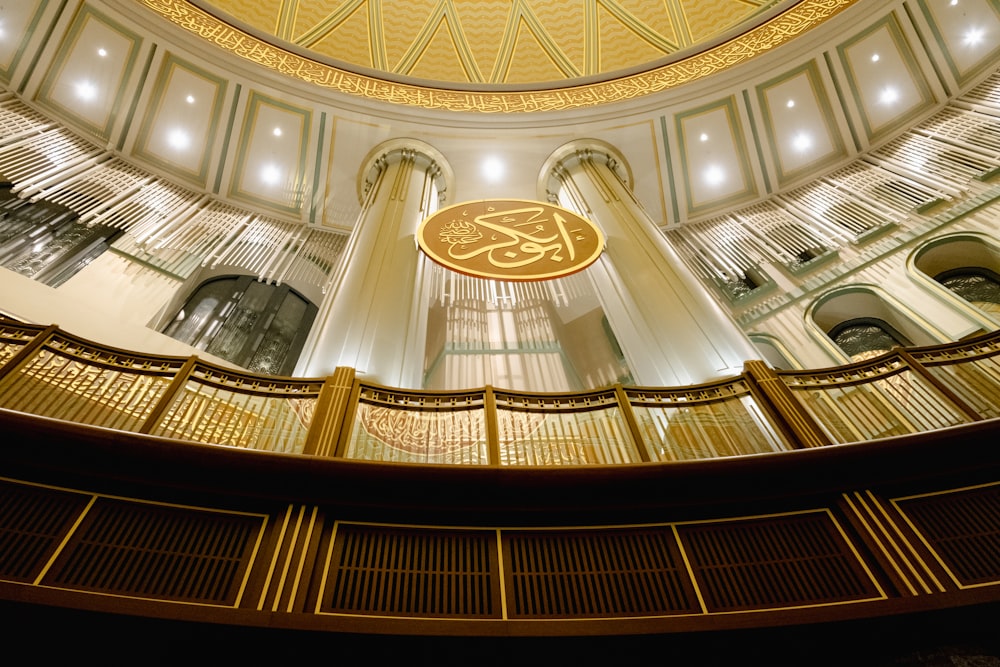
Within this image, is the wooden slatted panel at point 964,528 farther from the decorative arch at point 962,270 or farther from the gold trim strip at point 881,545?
the decorative arch at point 962,270

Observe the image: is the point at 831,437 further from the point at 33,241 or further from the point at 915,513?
the point at 33,241

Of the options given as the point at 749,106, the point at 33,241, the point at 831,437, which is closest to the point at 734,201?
the point at 749,106

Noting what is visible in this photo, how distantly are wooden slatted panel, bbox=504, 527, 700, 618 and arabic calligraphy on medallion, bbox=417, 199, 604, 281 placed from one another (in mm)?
3200

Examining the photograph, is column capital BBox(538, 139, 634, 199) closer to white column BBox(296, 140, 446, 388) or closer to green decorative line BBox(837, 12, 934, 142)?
white column BBox(296, 140, 446, 388)

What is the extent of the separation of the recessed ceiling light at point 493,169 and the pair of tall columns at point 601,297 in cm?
151

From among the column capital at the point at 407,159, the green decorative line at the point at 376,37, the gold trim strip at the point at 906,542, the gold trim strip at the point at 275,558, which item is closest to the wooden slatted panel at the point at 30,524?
the gold trim strip at the point at 275,558

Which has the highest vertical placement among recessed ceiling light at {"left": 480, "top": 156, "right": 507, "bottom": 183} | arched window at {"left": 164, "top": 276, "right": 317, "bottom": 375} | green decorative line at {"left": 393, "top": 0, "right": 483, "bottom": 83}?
green decorative line at {"left": 393, "top": 0, "right": 483, "bottom": 83}

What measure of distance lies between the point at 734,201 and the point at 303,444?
7.56 meters

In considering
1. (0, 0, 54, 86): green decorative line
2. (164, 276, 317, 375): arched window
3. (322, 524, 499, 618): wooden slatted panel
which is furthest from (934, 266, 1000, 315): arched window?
(0, 0, 54, 86): green decorative line

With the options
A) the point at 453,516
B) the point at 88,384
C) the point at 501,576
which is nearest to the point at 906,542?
the point at 501,576

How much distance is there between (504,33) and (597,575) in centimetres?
946

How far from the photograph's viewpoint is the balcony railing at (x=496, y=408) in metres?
2.95

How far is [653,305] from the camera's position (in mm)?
5094

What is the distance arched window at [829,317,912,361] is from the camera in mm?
6301
